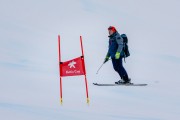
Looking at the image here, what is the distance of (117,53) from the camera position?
55625 mm

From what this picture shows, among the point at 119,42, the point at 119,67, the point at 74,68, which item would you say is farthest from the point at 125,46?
the point at 74,68

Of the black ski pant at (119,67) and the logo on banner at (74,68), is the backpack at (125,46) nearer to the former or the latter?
the black ski pant at (119,67)

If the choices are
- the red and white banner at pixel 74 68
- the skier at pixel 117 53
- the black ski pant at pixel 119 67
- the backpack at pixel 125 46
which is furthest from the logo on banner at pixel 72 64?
the backpack at pixel 125 46

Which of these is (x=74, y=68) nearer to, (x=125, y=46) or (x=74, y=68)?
(x=74, y=68)

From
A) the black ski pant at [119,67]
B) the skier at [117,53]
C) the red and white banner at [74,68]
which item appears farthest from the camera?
the black ski pant at [119,67]

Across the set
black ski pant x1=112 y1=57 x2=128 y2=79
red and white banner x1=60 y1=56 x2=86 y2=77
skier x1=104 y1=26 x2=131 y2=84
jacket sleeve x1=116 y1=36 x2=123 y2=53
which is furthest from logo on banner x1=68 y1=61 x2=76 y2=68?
jacket sleeve x1=116 y1=36 x2=123 y2=53

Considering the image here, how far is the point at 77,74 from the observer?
55.8 m

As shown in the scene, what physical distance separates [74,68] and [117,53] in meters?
2.77

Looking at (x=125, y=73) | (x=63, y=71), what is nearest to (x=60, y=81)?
(x=63, y=71)

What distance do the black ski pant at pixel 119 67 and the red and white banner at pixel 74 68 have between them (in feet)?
6.76

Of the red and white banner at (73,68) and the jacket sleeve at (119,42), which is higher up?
the jacket sleeve at (119,42)

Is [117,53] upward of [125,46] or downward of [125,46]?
downward

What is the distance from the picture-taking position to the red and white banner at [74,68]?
183 ft

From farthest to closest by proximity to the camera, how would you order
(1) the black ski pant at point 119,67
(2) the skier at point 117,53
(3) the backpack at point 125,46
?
(1) the black ski pant at point 119,67
(3) the backpack at point 125,46
(2) the skier at point 117,53
